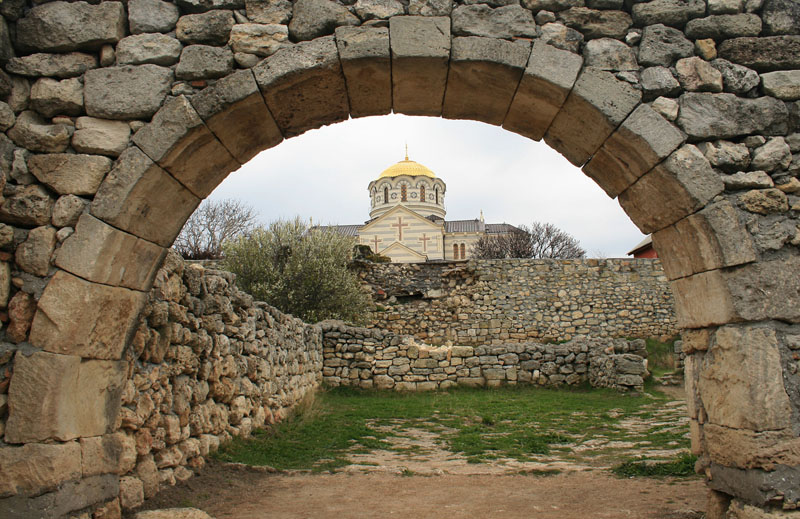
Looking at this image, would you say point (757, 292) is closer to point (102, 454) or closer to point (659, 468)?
point (659, 468)

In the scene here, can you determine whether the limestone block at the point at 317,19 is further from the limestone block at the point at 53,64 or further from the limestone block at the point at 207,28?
the limestone block at the point at 53,64

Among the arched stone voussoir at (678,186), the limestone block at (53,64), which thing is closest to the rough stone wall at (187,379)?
the limestone block at (53,64)

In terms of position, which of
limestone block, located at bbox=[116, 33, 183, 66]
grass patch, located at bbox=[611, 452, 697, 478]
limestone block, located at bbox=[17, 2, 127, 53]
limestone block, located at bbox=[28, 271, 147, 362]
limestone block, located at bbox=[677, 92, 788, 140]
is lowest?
grass patch, located at bbox=[611, 452, 697, 478]

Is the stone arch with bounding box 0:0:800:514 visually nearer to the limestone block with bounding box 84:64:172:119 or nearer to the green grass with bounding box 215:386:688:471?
the limestone block with bounding box 84:64:172:119

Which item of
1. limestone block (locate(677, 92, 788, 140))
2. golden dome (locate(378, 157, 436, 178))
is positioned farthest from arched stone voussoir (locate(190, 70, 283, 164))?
golden dome (locate(378, 157, 436, 178))

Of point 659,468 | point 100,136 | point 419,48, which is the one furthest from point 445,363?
point 100,136

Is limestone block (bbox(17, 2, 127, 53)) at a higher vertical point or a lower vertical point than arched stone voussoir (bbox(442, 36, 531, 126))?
higher

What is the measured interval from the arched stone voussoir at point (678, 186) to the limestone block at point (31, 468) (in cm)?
412

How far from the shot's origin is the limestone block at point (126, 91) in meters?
3.77

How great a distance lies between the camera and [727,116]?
3.86m

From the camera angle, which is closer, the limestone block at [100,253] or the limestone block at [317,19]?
the limestone block at [100,253]

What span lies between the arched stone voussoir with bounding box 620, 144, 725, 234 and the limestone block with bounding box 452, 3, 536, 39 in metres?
1.24

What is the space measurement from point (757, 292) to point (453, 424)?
6060mm

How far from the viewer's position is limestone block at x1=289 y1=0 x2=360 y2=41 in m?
3.87
